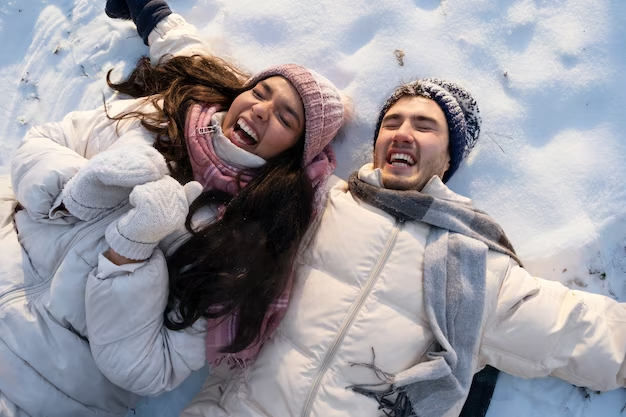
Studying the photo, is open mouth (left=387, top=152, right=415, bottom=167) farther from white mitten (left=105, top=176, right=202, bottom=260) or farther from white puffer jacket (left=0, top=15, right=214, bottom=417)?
white puffer jacket (left=0, top=15, right=214, bottom=417)

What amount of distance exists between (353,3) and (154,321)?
7.29 ft

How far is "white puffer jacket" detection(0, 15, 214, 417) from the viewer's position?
1970 millimetres

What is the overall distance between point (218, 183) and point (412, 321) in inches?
43.6

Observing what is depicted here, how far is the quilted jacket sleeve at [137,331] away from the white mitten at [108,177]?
0.24m

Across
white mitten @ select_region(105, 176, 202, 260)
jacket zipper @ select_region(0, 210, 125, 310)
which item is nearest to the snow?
jacket zipper @ select_region(0, 210, 125, 310)

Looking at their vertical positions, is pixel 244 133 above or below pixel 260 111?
below

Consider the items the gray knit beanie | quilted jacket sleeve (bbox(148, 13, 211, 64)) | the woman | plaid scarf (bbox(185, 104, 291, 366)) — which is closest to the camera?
the woman

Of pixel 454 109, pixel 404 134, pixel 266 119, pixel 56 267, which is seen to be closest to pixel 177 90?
pixel 266 119

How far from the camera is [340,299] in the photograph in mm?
2164

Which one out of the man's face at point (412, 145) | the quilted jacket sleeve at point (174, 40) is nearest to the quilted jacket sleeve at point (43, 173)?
the quilted jacket sleeve at point (174, 40)

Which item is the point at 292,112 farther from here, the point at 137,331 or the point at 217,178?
the point at 137,331

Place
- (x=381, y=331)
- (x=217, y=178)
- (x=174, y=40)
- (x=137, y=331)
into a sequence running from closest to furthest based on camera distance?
1. (x=137, y=331)
2. (x=381, y=331)
3. (x=217, y=178)
4. (x=174, y=40)

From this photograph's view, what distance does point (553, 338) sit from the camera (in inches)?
84.4

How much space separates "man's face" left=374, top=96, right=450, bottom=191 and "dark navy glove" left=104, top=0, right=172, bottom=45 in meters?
1.48
